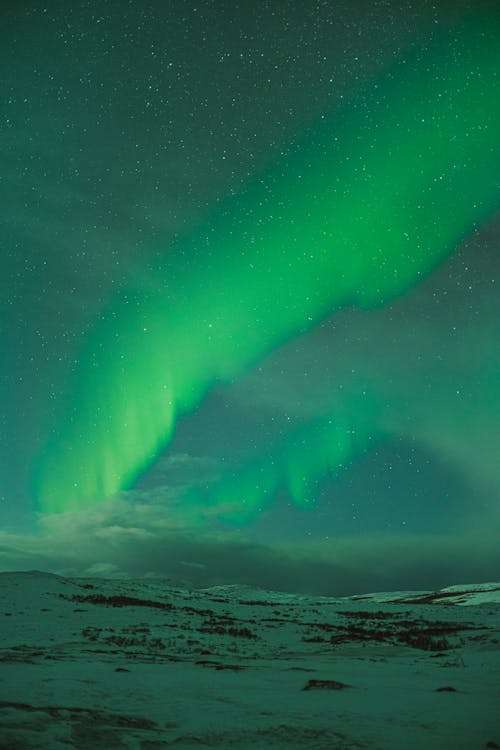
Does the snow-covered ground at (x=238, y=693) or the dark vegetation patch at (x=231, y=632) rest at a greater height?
the snow-covered ground at (x=238, y=693)

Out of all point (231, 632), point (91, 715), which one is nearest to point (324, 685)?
point (91, 715)

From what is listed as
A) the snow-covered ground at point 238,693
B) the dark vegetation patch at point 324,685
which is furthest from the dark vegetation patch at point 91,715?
the dark vegetation patch at point 324,685

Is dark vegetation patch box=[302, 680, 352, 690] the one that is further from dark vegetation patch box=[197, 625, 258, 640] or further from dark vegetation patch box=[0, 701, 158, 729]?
dark vegetation patch box=[197, 625, 258, 640]

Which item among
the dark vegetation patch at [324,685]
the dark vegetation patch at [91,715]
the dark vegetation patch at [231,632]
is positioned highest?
the dark vegetation patch at [91,715]

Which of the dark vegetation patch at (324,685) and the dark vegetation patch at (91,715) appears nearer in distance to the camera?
the dark vegetation patch at (91,715)

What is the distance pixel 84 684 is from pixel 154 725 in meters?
3.19

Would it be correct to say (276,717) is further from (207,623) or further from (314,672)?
(207,623)

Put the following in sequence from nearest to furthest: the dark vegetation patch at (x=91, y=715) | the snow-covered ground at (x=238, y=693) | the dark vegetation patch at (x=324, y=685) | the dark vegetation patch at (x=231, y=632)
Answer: the snow-covered ground at (x=238, y=693) < the dark vegetation patch at (x=91, y=715) < the dark vegetation patch at (x=324, y=685) < the dark vegetation patch at (x=231, y=632)

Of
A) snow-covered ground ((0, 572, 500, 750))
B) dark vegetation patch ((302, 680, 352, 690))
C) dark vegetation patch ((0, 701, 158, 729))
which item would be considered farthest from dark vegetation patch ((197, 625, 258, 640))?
→ dark vegetation patch ((0, 701, 158, 729))

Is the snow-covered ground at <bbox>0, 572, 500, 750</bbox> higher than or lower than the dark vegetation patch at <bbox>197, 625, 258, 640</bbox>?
higher

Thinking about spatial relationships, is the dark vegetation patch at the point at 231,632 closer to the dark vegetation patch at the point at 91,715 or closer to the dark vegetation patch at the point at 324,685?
the dark vegetation patch at the point at 324,685

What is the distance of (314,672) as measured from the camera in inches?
464

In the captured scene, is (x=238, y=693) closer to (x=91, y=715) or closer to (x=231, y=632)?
(x=91, y=715)

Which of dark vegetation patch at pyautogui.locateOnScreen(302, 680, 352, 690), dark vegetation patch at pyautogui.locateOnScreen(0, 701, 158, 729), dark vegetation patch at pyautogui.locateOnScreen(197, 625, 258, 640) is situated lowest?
dark vegetation patch at pyautogui.locateOnScreen(197, 625, 258, 640)
